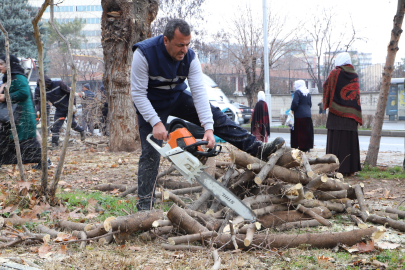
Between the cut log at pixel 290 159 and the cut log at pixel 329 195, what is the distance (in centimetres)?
38

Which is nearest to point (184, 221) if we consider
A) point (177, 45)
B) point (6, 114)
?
point (177, 45)

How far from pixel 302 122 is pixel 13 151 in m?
5.93

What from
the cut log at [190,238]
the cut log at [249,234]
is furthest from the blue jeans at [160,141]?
the cut log at [249,234]

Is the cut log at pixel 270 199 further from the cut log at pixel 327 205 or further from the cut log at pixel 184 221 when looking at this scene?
the cut log at pixel 184 221

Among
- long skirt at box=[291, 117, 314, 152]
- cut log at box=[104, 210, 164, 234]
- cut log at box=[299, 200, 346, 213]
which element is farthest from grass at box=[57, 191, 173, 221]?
long skirt at box=[291, 117, 314, 152]

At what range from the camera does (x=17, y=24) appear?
21781 mm

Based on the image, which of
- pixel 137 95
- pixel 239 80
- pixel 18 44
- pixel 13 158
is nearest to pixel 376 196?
pixel 137 95

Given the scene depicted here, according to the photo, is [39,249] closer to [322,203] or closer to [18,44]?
[322,203]

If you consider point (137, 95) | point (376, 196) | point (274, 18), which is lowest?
point (376, 196)

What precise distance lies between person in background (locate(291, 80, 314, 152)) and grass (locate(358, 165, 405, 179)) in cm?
219

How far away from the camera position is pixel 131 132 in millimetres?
8430

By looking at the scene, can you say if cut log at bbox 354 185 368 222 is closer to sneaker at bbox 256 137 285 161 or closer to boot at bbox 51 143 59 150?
sneaker at bbox 256 137 285 161

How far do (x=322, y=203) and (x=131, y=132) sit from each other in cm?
549

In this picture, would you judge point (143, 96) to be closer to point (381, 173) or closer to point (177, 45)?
point (177, 45)
